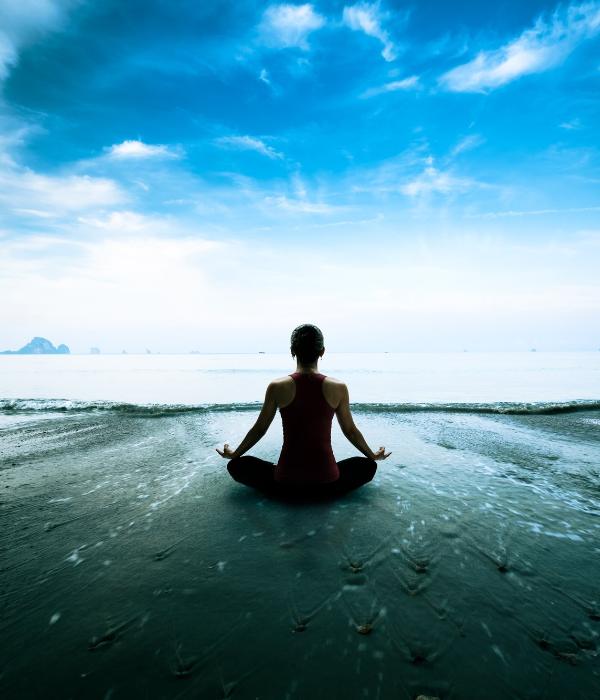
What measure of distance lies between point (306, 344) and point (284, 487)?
176cm

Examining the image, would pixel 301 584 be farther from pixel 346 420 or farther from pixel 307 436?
pixel 346 420

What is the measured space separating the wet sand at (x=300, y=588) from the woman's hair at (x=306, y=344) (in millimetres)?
1823

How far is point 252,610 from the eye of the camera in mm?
2625

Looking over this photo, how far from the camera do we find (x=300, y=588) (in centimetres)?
288

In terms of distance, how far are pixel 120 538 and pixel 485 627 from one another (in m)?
3.36

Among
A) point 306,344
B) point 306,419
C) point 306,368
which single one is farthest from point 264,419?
point 306,344

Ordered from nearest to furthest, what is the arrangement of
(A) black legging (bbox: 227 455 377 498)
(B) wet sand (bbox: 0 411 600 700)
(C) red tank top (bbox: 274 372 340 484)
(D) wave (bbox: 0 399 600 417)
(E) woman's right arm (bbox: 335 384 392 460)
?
(B) wet sand (bbox: 0 411 600 700), (C) red tank top (bbox: 274 372 340 484), (E) woman's right arm (bbox: 335 384 392 460), (A) black legging (bbox: 227 455 377 498), (D) wave (bbox: 0 399 600 417)

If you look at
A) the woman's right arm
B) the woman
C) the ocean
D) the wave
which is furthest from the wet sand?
the wave

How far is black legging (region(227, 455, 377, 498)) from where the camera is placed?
4.51 metres

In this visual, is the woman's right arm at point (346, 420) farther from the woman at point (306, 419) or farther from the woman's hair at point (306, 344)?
the woman's hair at point (306, 344)

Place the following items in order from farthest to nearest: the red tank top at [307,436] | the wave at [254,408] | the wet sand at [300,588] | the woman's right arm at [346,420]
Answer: the wave at [254,408], the woman's right arm at [346,420], the red tank top at [307,436], the wet sand at [300,588]

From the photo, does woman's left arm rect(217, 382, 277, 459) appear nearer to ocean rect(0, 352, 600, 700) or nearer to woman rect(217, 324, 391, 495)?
woman rect(217, 324, 391, 495)

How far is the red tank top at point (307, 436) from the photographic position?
4.07m

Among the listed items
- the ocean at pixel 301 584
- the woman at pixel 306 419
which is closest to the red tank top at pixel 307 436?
the woman at pixel 306 419
